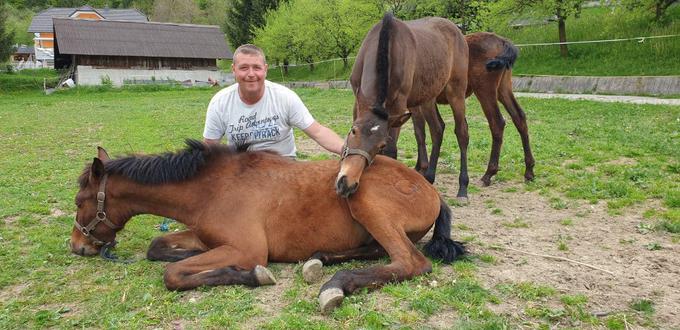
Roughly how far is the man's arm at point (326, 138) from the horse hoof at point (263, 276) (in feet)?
5.02

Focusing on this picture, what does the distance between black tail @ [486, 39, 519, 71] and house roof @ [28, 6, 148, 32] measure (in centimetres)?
7720

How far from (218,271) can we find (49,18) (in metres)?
92.0

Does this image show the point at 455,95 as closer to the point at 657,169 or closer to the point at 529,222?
the point at 529,222

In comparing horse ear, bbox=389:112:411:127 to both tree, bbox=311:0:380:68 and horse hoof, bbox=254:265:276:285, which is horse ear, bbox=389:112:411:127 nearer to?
horse hoof, bbox=254:265:276:285

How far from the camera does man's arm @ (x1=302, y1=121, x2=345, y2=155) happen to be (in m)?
4.96

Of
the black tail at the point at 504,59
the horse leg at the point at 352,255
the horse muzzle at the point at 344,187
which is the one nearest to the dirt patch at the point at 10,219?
the horse leg at the point at 352,255

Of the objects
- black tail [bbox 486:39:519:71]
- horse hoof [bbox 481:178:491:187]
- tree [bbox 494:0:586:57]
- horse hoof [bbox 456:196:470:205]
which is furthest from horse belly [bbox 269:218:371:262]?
tree [bbox 494:0:586:57]

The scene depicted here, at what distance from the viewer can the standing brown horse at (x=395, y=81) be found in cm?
430

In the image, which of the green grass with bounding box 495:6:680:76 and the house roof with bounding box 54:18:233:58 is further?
the house roof with bounding box 54:18:233:58

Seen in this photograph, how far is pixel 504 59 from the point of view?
763cm

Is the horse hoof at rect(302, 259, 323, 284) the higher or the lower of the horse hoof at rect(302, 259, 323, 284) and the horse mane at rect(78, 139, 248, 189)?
the lower

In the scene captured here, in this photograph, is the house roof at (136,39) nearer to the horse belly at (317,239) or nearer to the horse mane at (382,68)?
the horse mane at (382,68)

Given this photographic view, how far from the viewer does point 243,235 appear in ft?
12.9

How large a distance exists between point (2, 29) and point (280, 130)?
139ft
